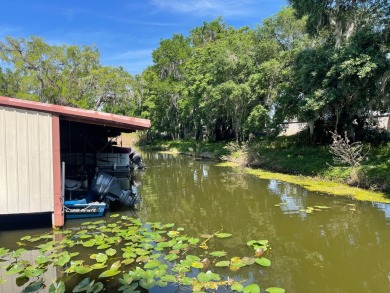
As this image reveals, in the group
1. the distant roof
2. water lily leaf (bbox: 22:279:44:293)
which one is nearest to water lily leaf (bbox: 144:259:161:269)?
water lily leaf (bbox: 22:279:44:293)

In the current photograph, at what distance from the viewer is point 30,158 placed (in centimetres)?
765

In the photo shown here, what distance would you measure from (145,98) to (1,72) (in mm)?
18020

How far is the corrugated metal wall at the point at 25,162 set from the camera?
7.43 metres

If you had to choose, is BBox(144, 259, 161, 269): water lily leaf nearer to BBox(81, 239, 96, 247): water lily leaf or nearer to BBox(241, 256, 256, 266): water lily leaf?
BBox(241, 256, 256, 266): water lily leaf

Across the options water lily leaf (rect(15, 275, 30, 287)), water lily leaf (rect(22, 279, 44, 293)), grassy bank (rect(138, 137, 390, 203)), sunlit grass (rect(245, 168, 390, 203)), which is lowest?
water lily leaf (rect(15, 275, 30, 287))

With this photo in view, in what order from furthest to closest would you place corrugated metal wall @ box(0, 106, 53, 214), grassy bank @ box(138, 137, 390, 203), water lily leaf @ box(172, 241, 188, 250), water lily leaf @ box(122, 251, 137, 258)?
grassy bank @ box(138, 137, 390, 203) < corrugated metal wall @ box(0, 106, 53, 214) < water lily leaf @ box(172, 241, 188, 250) < water lily leaf @ box(122, 251, 137, 258)

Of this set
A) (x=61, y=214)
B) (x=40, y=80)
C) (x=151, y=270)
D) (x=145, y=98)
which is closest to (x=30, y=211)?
(x=61, y=214)

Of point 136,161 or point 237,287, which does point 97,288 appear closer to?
point 237,287

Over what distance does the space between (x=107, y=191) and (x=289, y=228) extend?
17.9 ft

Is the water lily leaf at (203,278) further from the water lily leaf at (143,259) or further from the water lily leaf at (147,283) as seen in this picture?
the water lily leaf at (143,259)

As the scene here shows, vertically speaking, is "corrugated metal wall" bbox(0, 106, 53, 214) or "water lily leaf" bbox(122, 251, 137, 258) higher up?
"corrugated metal wall" bbox(0, 106, 53, 214)

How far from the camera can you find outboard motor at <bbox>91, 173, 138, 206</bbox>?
980cm

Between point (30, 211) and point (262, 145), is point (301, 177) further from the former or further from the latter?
point (30, 211)

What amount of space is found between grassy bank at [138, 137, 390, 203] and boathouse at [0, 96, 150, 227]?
9.02 m
